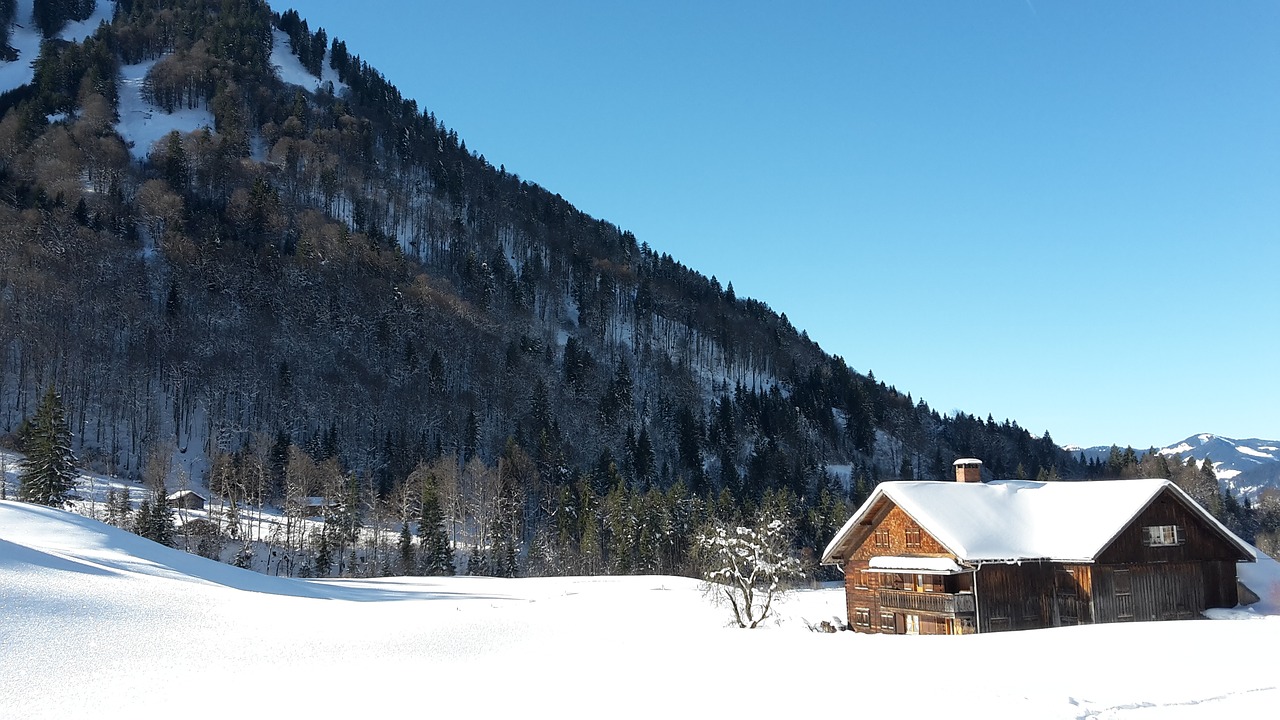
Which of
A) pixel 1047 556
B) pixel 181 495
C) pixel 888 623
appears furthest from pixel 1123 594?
pixel 181 495

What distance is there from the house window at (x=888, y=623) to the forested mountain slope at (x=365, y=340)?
1597 inches

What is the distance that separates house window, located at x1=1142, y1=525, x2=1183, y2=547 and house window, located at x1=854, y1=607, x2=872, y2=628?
1257 centimetres

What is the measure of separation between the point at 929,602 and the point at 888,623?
141 inches

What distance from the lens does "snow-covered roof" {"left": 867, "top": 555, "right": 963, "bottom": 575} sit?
32969 mm

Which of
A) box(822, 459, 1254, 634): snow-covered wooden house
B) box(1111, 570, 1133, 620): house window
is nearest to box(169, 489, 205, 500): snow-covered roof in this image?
box(822, 459, 1254, 634): snow-covered wooden house

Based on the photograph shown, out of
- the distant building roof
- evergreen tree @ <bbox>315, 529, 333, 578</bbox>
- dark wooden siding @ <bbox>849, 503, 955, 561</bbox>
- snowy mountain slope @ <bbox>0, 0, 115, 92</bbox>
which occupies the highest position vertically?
snowy mountain slope @ <bbox>0, 0, 115, 92</bbox>

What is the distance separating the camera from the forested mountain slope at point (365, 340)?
9450cm

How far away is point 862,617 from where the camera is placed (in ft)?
127

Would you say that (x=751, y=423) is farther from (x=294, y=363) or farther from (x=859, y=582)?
(x=859, y=582)

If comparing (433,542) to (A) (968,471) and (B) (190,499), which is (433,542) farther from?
(A) (968,471)

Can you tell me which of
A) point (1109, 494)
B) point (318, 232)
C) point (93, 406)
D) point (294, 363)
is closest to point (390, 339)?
point (294, 363)

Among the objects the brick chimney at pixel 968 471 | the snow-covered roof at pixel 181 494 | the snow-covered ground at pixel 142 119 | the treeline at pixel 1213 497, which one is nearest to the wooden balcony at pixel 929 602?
the brick chimney at pixel 968 471

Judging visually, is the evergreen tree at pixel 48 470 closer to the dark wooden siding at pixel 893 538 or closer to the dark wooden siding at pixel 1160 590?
the dark wooden siding at pixel 893 538

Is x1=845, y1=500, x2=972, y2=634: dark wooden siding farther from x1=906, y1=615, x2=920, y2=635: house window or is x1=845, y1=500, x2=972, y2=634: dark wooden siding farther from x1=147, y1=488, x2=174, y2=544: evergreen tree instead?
x1=147, y1=488, x2=174, y2=544: evergreen tree
